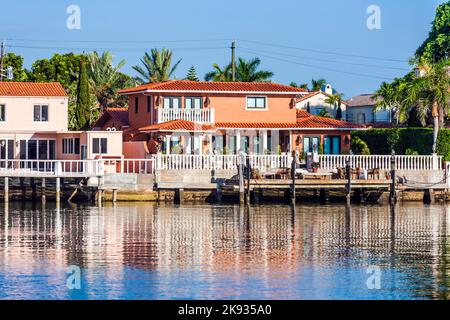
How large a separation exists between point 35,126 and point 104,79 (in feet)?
92.7

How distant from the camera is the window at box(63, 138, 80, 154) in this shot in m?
74.7

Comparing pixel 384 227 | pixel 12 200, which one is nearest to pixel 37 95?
pixel 12 200

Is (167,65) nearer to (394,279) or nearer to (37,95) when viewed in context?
(37,95)

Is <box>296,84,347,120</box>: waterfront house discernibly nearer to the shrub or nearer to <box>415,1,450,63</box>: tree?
<box>415,1,450,63</box>: tree

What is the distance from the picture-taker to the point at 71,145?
247 ft

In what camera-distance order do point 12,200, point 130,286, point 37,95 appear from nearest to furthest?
point 130,286 < point 12,200 < point 37,95

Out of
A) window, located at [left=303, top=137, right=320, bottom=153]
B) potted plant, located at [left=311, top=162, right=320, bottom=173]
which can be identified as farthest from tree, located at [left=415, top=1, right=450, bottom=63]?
potted plant, located at [left=311, top=162, right=320, bottom=173]

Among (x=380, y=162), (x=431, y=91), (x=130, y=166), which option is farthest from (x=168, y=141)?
(x=431, y=91)

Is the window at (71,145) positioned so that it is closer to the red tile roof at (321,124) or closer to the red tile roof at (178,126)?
the red tile roof at (178,126)

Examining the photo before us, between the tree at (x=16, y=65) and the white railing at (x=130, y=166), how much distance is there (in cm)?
3804

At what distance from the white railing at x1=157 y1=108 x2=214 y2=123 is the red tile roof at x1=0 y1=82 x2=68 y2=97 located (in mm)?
6798

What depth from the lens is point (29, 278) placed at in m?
38.5

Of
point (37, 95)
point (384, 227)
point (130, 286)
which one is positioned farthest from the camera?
point (37, 95)
